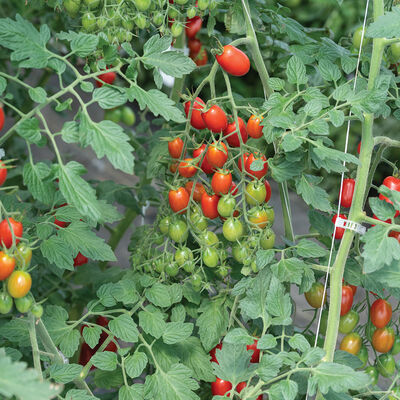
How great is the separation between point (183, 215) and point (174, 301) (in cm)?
13

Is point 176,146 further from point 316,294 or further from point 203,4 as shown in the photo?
point 316,294

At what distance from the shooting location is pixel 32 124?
65cm

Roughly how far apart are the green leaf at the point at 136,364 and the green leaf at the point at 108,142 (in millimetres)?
314

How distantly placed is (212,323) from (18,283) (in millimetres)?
352

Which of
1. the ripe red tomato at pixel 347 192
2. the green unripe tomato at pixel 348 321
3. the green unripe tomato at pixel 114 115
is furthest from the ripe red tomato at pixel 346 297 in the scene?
the green unripe tomato at pixel 114 115

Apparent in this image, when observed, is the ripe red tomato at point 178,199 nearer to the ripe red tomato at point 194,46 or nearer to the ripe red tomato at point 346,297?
the ripe red tomato at point 346,297

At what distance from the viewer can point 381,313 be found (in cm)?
90

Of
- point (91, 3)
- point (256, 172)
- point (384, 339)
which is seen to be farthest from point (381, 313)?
point (91, 3)

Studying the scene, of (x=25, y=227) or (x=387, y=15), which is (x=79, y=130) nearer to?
(x=25, y=227)

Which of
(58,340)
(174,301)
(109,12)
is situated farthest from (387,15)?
(58,340)

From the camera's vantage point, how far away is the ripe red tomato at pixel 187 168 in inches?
34.0

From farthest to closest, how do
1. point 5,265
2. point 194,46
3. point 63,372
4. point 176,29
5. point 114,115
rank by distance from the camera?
point 114,115 < point 194,46 < point 176,29 < point 63,372 < point 5,265

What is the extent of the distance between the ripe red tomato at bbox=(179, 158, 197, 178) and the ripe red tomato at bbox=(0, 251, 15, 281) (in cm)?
32

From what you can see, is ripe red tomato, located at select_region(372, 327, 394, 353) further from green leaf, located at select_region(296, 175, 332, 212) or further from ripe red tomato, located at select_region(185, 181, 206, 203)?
ripe red tomato, located at select_region(185, 181, 206, 203)
